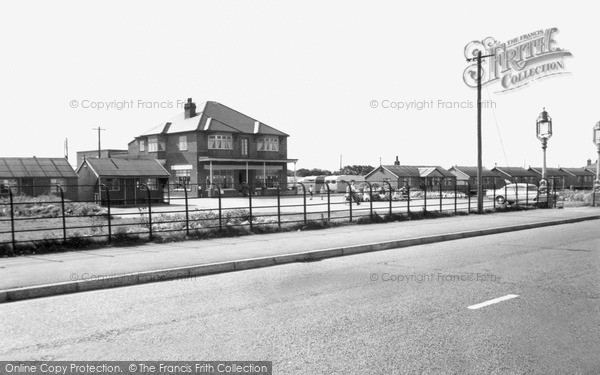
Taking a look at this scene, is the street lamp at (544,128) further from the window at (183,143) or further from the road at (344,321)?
the window at (183,143)

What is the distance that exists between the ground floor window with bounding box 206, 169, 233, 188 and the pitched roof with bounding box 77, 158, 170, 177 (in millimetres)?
10499

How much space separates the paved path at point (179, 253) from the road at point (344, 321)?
3.51 ft

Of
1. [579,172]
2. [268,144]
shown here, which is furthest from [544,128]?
[579,172]

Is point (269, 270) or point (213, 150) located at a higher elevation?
point (213, 150)

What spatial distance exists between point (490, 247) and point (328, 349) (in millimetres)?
9458

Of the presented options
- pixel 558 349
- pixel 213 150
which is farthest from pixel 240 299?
pixel 213 150

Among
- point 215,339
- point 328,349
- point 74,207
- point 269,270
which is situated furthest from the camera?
point 74,207

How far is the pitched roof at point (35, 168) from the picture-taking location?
4366cm

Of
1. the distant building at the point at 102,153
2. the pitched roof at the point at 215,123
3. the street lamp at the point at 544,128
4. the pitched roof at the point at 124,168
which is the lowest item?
the pitched roof at the point at 124,168

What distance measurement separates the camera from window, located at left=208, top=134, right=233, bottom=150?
191 ft

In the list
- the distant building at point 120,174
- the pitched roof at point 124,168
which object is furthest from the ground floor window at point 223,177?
the distant building at point 120,174

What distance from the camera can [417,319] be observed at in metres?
6.25

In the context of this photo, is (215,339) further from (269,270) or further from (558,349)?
(269,270)

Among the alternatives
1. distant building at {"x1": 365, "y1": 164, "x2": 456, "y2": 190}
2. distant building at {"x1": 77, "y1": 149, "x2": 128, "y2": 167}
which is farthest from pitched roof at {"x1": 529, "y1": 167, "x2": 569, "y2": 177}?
distant building at {"x1": 77, "y1": 149, "x2": 128, "y2": 167}
